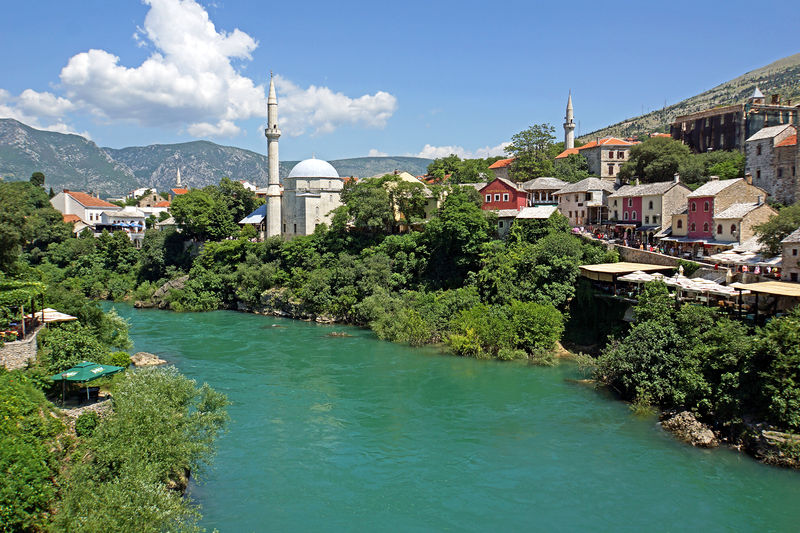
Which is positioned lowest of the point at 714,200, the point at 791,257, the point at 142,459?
the point at 142,459

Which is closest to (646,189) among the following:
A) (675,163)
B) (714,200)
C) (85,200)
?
(714,200)

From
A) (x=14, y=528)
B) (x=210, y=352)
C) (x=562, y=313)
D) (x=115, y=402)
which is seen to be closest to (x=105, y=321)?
(x=210, y=352)

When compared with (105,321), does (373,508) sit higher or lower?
lower

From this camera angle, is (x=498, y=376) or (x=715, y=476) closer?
(x=715, y=476)

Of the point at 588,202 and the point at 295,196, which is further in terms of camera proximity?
the point at 295,196

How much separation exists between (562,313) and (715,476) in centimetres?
1482

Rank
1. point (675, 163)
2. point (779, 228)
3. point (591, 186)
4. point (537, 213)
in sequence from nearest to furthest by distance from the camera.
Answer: point (779, 228)
point (537, 213)
point (591, 186)
point (675, 163)

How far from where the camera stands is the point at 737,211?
99.5 feet

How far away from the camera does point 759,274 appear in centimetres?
2547

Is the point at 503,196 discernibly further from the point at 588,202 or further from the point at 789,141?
the point at 789,141

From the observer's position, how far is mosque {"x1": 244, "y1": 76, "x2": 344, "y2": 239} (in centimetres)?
5281

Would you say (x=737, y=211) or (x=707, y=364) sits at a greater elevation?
(x=737, y=211)

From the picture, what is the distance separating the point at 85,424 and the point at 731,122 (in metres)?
52.1

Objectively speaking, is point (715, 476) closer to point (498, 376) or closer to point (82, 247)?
point (498, 376)
